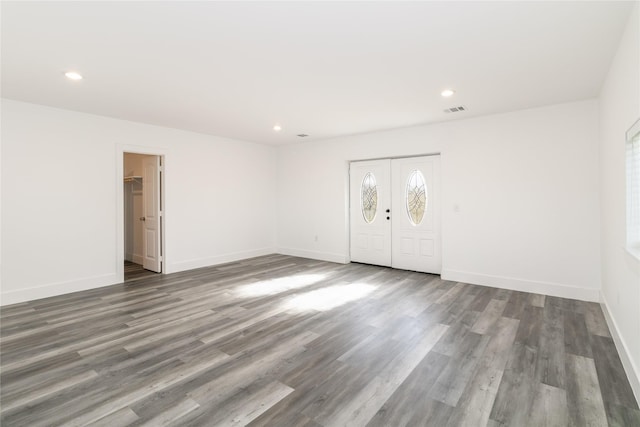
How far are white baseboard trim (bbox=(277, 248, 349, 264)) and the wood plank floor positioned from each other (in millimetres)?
2377

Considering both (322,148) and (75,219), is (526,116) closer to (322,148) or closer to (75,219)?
(322,148)

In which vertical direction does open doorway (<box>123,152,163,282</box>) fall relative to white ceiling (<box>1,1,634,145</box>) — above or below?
below

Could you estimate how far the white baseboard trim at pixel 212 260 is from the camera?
6.17 meters

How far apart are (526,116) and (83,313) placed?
6.61 meters

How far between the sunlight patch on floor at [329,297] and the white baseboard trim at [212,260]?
289 cm

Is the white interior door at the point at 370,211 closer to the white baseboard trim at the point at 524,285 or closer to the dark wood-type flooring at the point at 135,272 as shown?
the white baseboard trim at the point at 524,285

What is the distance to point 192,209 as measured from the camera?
6.41 meters

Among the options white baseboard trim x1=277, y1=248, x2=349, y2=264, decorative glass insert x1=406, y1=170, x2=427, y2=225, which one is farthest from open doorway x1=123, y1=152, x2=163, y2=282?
decorative glass insert x1=406, y1=170, x2=427, y2=225

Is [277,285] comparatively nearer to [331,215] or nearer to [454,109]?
[331,215]

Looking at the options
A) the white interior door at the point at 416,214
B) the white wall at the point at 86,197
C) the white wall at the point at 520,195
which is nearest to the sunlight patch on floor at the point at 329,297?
the white interior door at the point at 416,214

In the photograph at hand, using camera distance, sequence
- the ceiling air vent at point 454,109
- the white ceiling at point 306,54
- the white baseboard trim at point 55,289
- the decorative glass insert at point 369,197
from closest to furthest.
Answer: the white ceiling at point 306,54 → the white baseboard trim at point 55,289 → the ceiling air vent at point 454,109 → the decorative glass insert at point 369,197

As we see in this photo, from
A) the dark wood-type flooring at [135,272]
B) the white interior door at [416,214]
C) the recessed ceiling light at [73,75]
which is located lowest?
the dark wood-type flooring at [135,272]

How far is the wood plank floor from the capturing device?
2.09 meters

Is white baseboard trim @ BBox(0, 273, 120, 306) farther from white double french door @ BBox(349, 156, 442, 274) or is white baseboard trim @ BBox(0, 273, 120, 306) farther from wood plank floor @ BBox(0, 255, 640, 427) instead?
white double french door @ BBox(349, 156, 442, 274)
